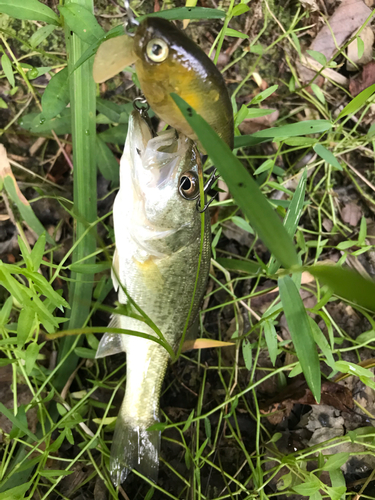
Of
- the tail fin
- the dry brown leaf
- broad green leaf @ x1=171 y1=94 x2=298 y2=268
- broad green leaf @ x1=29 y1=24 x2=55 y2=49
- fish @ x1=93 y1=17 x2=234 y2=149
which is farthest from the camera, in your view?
the dry brown leaf

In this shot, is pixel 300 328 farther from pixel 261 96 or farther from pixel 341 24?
pixel 341 24

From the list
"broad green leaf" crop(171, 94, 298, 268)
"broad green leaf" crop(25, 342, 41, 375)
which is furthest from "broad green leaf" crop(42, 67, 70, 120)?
"broad green leaf" crop(25, 342, 41, 375)

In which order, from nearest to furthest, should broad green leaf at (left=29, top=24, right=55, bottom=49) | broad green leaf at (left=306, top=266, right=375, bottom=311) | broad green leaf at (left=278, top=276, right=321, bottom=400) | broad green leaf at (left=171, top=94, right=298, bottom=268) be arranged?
1. broad green leaf at (left=306, top=266, right=375, bottom=311)
2. broad green leaf at (left=171, top=94, right=298, bottom=268)
3. broad green leaf at (left=278, top=276, right=321, bottom=400)
4. broad green leaf at (left=29, top=24, right=55, bottom=49)

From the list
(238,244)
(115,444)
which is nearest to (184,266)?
(238,244)

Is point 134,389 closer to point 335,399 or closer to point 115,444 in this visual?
point 115,444

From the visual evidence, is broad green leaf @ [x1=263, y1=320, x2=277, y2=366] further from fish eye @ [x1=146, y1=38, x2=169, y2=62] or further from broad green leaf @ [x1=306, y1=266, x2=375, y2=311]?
fish eye @ [x1=146, y1=38, x2=169, y2=62]

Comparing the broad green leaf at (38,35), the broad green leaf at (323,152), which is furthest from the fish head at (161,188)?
the broad green leaf at (323,152)
